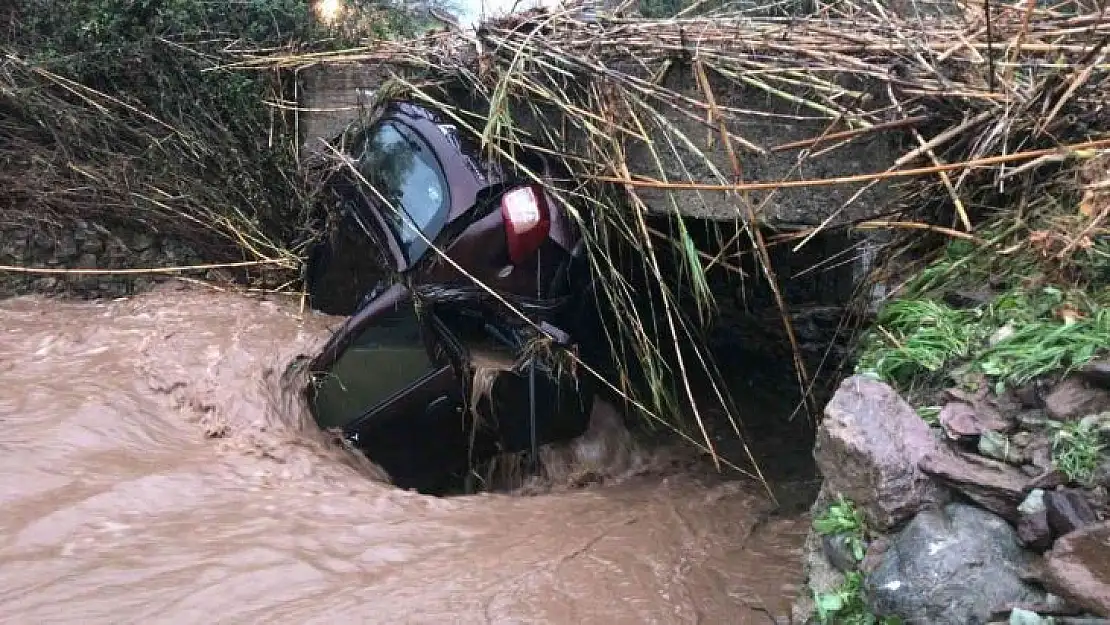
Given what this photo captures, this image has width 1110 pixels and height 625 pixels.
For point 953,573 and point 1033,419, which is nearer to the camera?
point 953,573

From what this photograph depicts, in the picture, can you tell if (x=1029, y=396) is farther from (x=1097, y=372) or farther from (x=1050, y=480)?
(x=1050, y=480)

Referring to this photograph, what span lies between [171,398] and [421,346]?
1.34m

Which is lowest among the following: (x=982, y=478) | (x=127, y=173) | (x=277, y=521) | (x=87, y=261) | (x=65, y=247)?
(x=277, y=521)

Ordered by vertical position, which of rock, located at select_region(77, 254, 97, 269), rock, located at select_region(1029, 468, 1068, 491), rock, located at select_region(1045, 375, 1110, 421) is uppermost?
rock, located at select_region(77, 254, 97, 269)

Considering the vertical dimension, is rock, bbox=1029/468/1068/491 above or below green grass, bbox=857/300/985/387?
below

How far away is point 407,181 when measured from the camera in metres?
4.59

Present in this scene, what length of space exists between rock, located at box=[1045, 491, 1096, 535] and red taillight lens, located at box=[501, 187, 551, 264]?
8.47 feet

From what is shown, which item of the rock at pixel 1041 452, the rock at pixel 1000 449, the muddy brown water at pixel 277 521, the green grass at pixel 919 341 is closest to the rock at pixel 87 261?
the muddy brown water at pixel 277 521

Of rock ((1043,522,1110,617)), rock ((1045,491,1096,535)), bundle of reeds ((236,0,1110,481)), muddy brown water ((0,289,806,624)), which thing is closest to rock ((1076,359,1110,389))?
rock ((1045,491,1096,535))

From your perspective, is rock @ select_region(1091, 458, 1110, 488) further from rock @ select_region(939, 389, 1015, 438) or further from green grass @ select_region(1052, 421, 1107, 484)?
rock @ select_region(939, 389, 1015, 438)

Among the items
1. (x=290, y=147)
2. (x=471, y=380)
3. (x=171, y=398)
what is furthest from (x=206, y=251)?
(x=471, y=380)

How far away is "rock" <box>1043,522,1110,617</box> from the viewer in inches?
77.5

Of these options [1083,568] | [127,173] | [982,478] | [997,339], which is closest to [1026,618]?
[1083,568]

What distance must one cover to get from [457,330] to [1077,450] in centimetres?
270
